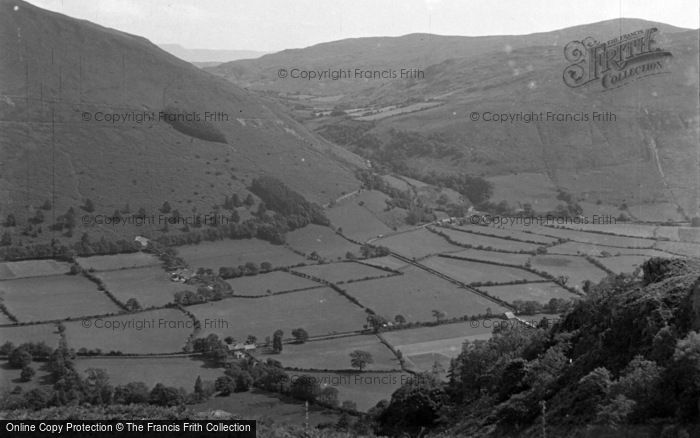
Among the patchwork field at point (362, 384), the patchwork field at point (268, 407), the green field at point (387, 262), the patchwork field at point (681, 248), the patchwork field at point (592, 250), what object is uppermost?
the patchwork field at point (681, 248)

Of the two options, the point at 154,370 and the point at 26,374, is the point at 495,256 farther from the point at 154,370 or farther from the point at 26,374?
the point at 26,374

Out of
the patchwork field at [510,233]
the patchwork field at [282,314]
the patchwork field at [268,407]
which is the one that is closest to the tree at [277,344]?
the patchwork field at [282,314]

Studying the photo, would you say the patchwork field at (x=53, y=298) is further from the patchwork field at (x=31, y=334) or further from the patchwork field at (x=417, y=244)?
the patchwork field at (x=417, y=244)

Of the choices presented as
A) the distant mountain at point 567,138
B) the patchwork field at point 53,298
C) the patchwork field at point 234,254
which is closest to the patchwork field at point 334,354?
the patchwork field at point 53,298

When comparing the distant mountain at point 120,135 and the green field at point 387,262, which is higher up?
the distant mountain at point 120,135

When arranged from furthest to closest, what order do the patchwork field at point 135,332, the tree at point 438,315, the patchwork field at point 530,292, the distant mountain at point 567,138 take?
1. the distant mountain at point 567,138
2. the patchwork field at point 530,292
3. the tree at point 438,315
4. the patchwork field at point 135,332

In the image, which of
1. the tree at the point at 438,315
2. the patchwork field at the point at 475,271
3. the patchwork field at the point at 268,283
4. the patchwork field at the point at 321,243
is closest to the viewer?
the tree at the point at 438,315

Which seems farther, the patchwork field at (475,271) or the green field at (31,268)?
the patchwork field at (475,271)
